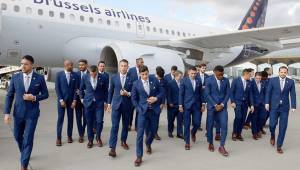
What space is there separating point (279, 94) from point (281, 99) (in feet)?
0.29

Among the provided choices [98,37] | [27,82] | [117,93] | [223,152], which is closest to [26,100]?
[27,82]

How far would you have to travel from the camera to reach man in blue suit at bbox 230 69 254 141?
6.02 m

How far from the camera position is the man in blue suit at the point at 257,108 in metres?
6.27

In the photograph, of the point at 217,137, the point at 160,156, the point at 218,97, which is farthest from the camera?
the point at 217,137

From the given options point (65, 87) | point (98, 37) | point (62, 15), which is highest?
point (62, 15)

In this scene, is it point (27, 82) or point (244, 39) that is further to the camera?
point (244, 39)

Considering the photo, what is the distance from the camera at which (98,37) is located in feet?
38.2

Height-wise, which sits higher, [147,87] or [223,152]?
[147,87]

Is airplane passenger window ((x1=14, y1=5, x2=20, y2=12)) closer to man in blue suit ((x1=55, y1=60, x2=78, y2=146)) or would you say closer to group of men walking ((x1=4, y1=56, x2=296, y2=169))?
group of men walking ((x1=4, y1=56, x2=296, y2=169))

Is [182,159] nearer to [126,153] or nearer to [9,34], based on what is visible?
[126,153]

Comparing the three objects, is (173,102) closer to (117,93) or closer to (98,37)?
(117,93)

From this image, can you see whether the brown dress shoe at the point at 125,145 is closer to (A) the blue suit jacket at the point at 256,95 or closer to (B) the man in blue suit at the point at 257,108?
(B) the man in blue suit at the point at 257,108

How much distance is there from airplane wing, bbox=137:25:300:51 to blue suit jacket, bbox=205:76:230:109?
587 cm

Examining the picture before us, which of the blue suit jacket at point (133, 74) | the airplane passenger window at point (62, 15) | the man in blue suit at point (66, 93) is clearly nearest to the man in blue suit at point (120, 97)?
the blue suit jacket at point (133, 74)
